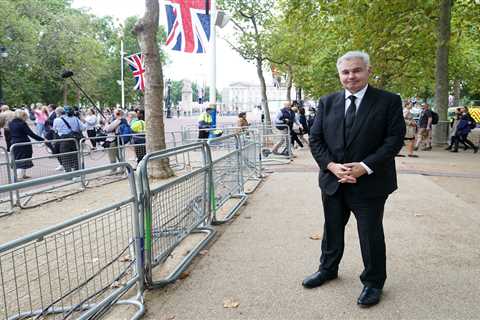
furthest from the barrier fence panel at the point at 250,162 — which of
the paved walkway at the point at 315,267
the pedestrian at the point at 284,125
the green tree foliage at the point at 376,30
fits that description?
the green tree foliage at the point at 376,30

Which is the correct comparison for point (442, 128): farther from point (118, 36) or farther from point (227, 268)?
point (118, 36)

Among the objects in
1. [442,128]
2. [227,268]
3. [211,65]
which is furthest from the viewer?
[442,128]

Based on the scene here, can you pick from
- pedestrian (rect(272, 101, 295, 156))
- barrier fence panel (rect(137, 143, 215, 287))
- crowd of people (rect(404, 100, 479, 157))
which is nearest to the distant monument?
crowd of people (rect(404, 100, 479, 157))

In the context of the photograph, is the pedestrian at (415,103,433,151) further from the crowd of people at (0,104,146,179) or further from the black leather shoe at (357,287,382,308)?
the black leather shoe at (357,287,382,308)

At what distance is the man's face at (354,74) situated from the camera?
3.22 metres

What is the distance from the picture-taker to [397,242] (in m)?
4.96

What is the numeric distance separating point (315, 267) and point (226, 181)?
8.93ft

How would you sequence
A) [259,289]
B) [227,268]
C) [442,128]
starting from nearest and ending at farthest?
[259,289], [227,268], [442,128]

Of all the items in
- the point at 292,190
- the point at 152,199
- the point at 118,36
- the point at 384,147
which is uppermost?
the point at 118,36

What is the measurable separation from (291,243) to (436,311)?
6.31 ft

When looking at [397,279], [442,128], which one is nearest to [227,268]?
[397,279]

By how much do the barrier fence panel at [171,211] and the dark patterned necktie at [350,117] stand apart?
169cm

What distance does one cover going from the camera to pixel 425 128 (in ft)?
51.4

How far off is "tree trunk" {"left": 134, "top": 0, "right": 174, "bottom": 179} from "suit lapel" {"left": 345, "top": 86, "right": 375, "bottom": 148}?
6.05 metres
